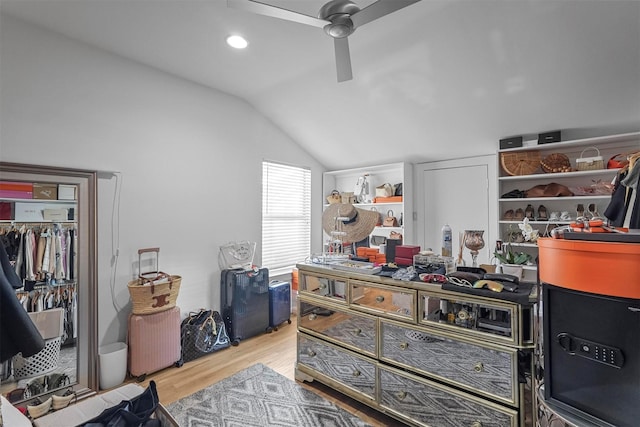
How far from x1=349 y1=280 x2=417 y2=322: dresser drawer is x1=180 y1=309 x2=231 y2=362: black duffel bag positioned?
5.84 ft

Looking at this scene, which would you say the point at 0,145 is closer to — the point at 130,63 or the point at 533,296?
the point at 130,63

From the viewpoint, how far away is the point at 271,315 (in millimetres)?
3744

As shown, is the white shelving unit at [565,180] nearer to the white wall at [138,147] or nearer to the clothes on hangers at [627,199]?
the clothes on hangers at [627,199]

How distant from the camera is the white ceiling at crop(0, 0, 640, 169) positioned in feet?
6.98

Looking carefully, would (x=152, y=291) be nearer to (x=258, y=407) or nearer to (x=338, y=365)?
(x=258, y=407)

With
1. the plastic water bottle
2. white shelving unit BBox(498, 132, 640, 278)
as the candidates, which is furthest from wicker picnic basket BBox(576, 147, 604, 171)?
the plastic water bottle

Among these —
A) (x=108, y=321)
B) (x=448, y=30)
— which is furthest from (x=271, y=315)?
(x=448, y=30)

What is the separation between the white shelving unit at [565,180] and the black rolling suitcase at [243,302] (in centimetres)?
289

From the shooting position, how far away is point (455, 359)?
5.77 feet

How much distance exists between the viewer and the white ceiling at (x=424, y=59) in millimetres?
2127

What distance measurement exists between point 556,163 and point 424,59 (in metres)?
1.82

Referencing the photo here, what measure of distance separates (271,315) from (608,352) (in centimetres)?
320

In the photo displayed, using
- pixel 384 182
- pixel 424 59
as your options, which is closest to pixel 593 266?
pixel 424 59

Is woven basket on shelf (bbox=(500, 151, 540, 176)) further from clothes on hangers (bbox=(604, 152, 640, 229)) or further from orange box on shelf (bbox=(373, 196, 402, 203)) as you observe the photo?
orange box on shelf (bbox=(373, 196, 402, 203))
